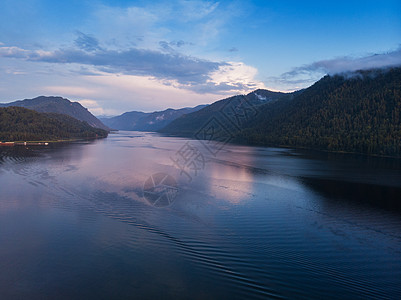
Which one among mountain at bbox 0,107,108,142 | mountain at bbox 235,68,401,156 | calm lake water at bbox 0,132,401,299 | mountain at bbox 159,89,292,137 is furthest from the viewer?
mountain at bbox 159,89,292,137

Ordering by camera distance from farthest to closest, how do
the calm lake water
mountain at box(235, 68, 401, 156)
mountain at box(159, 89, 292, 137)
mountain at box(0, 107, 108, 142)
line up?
Answer: 1. mountain at box(159, 89, 292, 137)
2. mountain at box(0, 107, 108, 142)
3. mountain at box(235, 68, 401, 156)
4. the calm lake water

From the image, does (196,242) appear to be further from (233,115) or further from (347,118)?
(233,115)

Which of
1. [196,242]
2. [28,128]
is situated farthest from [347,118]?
[28,128]

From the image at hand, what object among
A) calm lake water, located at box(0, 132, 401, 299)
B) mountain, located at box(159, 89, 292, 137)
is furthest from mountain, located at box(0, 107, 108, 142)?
mountain, located at box(159, 89, 292, 137)

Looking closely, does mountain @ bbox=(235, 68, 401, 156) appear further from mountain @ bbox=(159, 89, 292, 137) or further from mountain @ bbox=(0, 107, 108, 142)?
mountain @ bbox=(0, 107, 108, 142)

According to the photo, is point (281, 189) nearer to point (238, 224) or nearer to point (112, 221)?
point (238, 224)
